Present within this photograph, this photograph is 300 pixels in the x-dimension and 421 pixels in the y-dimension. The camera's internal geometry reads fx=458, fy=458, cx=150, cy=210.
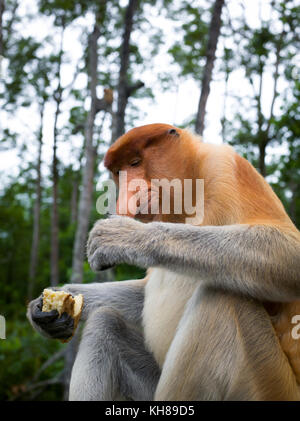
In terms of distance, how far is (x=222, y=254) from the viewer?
2457 millimetres

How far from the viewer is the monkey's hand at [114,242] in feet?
8.33

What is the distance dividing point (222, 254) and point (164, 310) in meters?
0.64

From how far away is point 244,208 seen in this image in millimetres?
2744

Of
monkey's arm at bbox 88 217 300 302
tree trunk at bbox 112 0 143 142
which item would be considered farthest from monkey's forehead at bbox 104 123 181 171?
tree trunk at bbox 112 0 143 142

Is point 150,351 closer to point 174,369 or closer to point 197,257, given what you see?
point 174,369

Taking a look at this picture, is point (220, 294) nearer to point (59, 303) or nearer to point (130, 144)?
point (59, 303)

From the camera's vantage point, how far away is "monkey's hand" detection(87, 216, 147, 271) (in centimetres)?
254

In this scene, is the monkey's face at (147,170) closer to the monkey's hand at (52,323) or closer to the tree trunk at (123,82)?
the monkey's hand at (52,323)

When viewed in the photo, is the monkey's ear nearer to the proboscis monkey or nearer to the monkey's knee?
the proboscis monkey

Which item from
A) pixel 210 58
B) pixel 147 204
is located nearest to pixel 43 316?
pixel 147 204

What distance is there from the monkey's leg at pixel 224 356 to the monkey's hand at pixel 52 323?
2.59ft

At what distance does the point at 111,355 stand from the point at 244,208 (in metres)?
1.31
